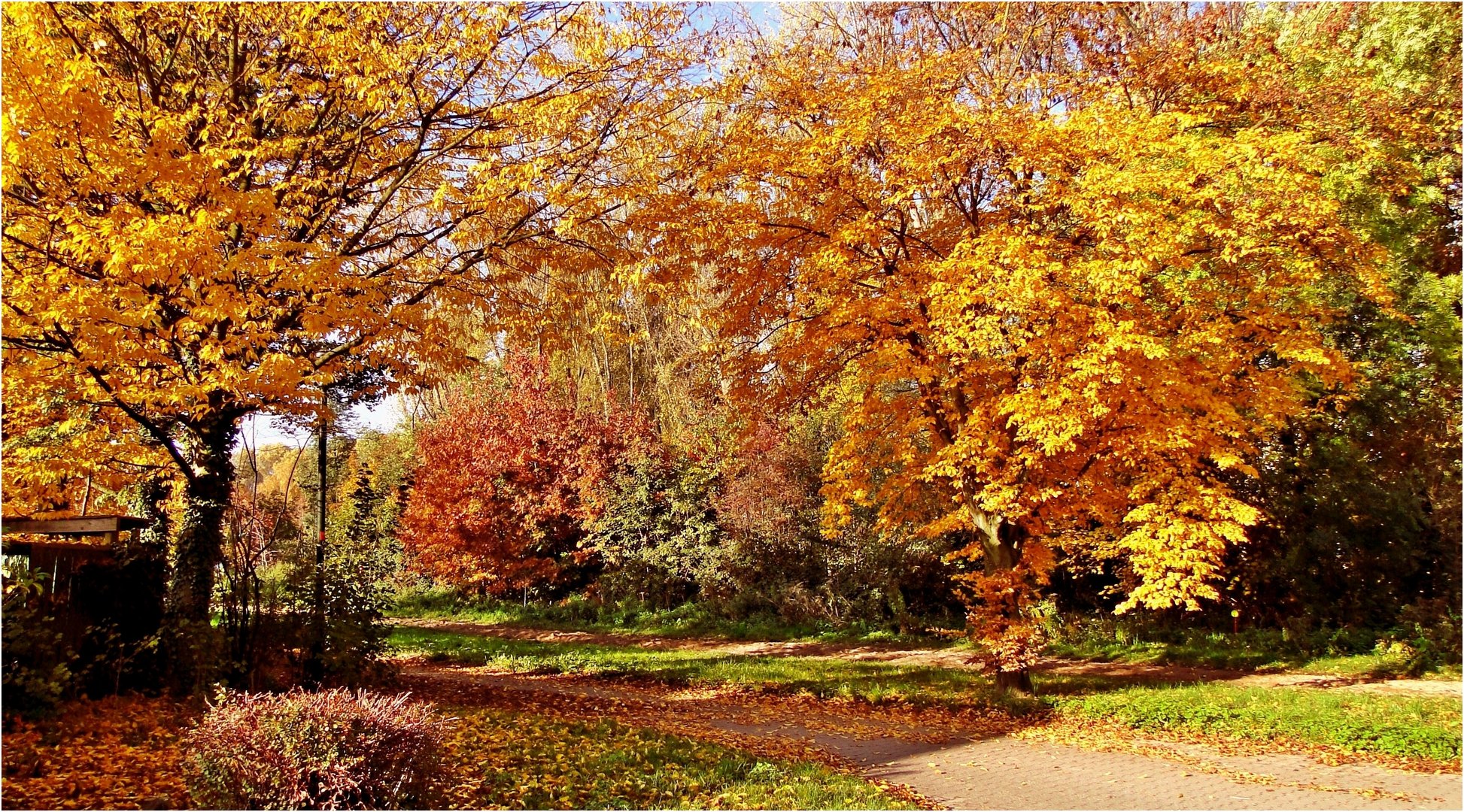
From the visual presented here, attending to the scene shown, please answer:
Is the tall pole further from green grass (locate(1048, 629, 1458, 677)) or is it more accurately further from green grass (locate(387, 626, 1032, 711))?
green grass (locate(1048, 629, 1458, 677))

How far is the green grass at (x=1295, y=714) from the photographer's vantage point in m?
8.86

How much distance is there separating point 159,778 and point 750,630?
1501cm

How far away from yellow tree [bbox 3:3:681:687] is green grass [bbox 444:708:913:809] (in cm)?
372

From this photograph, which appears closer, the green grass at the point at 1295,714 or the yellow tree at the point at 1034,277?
the green grass at the point at 1295,714

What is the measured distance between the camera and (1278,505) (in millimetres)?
15695

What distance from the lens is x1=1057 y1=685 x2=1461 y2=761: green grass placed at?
29.1 ft

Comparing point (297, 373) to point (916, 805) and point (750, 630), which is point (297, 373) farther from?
point (750, 630)

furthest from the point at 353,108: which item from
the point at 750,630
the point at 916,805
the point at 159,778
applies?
the point at 750,630

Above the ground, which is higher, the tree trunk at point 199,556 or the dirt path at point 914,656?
the tree trunk at point 199,556

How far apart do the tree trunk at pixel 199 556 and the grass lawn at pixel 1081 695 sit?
6.04 m

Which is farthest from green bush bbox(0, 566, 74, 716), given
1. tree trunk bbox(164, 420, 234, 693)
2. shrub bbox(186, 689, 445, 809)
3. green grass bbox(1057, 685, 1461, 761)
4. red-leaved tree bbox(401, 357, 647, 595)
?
red-leaved tree bbox(401, 357, 647, 595)

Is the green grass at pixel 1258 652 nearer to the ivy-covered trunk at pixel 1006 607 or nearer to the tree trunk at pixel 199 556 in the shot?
the ivy-covered trunk at pixel 1006 607

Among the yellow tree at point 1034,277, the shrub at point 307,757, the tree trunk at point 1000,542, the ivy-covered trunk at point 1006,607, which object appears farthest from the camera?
the tree trunk at point 1000,542

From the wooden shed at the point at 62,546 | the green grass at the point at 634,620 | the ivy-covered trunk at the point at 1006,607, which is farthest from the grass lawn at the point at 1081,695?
the wooden shed at the point at 62,546
